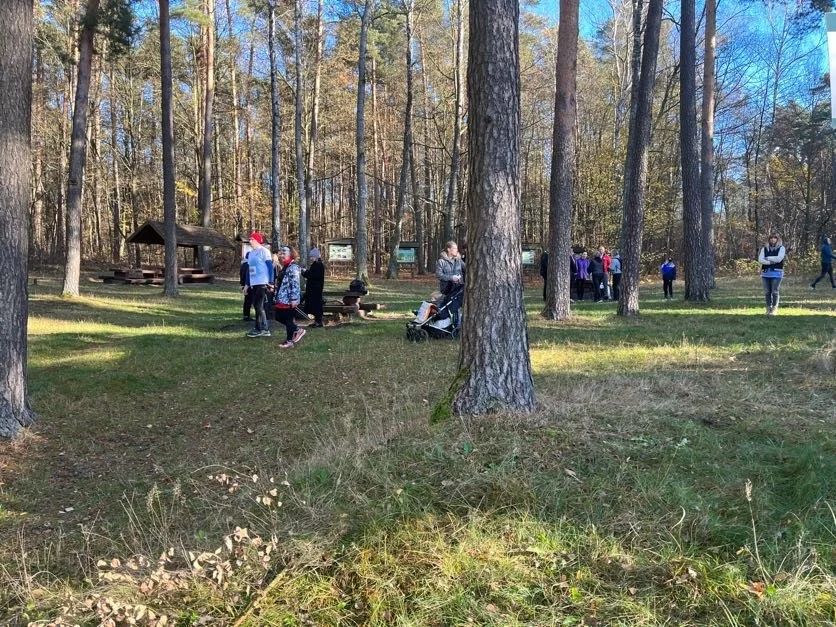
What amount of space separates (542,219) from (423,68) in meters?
14.1

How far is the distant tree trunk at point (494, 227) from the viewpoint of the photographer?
452cm

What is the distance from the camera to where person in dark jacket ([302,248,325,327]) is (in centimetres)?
1169

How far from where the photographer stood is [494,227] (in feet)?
14.9

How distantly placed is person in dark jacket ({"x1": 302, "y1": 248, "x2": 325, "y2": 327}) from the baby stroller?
254 cm

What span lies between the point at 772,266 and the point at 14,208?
12.2 m

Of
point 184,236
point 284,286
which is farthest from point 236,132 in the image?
point 284,286

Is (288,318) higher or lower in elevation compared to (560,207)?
lower

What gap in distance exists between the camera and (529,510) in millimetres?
2957

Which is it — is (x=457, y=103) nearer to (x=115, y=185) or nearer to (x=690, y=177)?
(x=690, y=177)

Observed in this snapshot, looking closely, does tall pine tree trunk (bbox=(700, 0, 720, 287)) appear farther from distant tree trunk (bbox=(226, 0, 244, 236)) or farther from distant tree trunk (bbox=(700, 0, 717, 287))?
distant tree trunk (bbox=(226, 0, 244, 236))

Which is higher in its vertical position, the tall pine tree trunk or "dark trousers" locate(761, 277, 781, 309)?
the tall pine tree trunk

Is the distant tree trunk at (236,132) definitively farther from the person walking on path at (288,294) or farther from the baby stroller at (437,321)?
the baby stroller at (437,321)

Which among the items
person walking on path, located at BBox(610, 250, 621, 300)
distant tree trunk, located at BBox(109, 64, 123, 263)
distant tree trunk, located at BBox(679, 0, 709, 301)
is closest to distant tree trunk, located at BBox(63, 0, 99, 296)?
distant tree trunk, located at BBox(679, 0, 709, 301)

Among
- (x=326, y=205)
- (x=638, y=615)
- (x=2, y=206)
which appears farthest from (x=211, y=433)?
(x=326, y=205)
